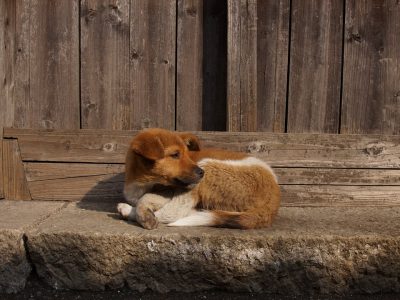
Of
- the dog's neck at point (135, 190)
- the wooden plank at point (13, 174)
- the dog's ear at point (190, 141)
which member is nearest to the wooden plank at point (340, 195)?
the dog's ear at point (190, 141)

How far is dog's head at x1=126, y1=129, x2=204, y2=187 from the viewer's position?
335 cm

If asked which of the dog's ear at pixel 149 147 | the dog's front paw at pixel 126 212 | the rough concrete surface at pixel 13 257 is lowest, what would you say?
the rough concrete surface at pixel 13 257

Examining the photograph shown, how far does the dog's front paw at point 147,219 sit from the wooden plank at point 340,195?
1.27 meters

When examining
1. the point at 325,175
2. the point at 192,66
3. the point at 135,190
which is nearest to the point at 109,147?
the point at 135,190

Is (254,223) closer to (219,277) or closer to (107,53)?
(219,277)

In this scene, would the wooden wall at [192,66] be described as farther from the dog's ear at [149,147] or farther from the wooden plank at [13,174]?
the dog's ear at [149,147]

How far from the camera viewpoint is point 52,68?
13.6ft

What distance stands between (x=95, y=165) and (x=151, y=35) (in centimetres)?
119

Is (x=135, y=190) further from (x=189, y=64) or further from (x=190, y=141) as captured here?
(x=189, y=64)

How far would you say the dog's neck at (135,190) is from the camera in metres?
3.57

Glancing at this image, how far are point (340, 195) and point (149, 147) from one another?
1755mm

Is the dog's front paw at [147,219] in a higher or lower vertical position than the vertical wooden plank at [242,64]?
lower

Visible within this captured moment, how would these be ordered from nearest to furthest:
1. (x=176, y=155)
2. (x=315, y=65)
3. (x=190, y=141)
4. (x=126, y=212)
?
(x=176, y=155), (x=126, y=212), (x=190, y=141), (x=315, y=65)

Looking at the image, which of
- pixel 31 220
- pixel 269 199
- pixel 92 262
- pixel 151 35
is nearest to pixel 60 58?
pixel 151 35
